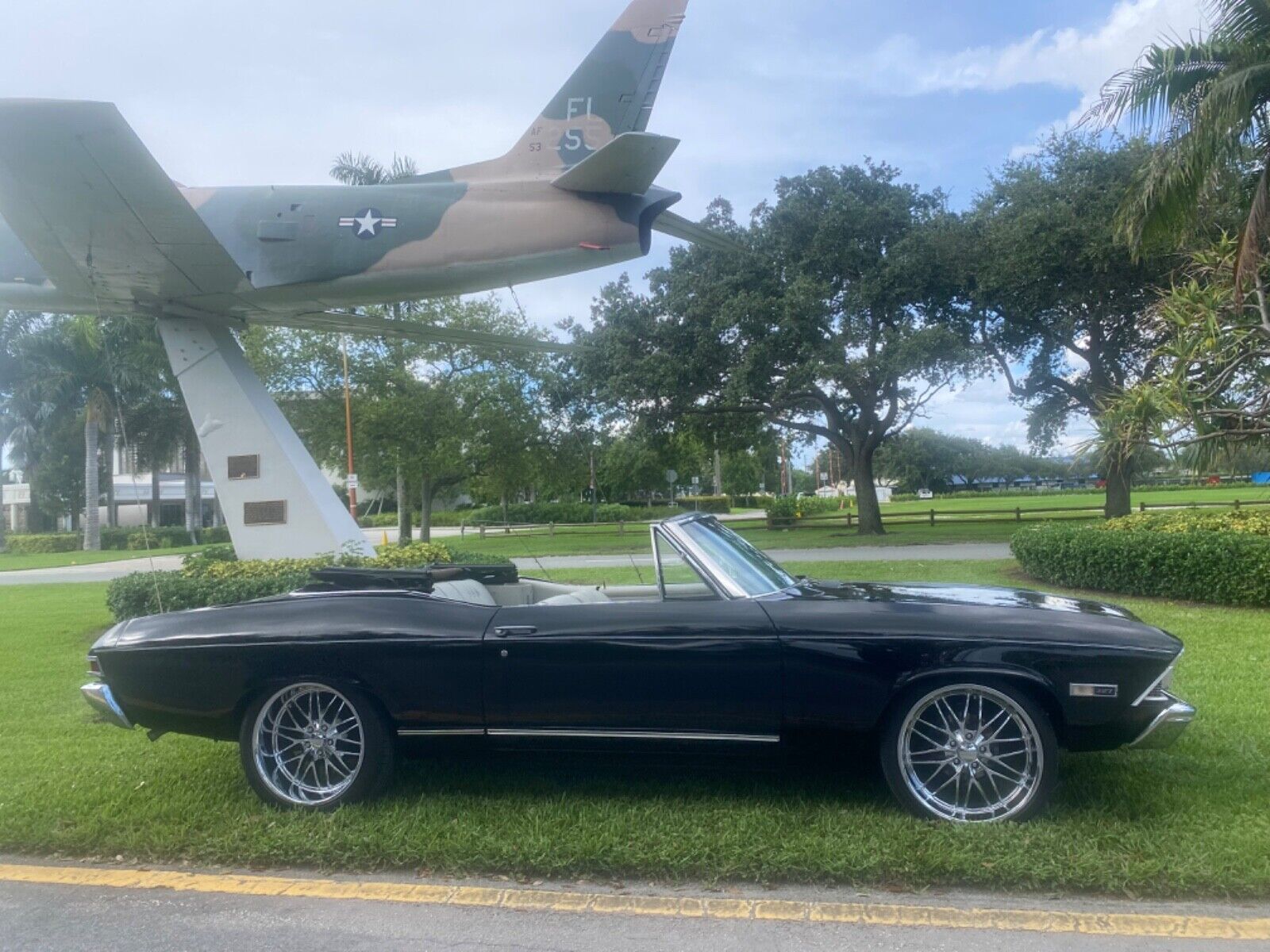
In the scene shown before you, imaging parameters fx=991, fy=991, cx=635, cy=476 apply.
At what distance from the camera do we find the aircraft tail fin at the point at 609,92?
31.1 feet

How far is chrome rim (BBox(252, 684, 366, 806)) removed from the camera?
4250 millimetres

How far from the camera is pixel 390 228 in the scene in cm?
935

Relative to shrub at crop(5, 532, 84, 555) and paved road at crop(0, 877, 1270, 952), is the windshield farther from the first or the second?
shrub at crop(5, 532, 84, 555)

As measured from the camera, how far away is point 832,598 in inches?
168

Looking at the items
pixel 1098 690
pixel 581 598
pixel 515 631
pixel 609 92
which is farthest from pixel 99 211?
pixel 1098 690

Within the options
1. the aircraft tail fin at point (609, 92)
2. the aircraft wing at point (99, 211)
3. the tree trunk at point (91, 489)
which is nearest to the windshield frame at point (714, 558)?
the aircraft tail fin at point (609, 92)

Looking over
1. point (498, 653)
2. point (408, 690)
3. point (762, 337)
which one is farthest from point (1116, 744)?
point (762, 337)

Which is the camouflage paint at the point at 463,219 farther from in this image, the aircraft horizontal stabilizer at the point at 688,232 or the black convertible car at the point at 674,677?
the black convertible car at the point at 674,677

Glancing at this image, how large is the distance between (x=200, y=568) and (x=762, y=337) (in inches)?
679

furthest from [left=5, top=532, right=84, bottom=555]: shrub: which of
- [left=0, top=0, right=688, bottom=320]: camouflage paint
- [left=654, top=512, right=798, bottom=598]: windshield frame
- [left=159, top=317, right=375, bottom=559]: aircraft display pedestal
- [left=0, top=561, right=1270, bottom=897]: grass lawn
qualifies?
[left=654, top=512, right=798, bottom=598]: windshield frame

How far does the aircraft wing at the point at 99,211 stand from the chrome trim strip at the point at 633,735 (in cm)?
616

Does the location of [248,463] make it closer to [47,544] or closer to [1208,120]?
[1208,120]

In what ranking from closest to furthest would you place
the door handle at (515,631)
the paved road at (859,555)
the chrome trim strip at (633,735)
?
the chrome trim strip at (633,735)
the door handle at (515,631)
the paved road at (859,555)

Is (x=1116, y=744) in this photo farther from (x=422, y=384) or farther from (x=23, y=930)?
(x=422, y=384)
